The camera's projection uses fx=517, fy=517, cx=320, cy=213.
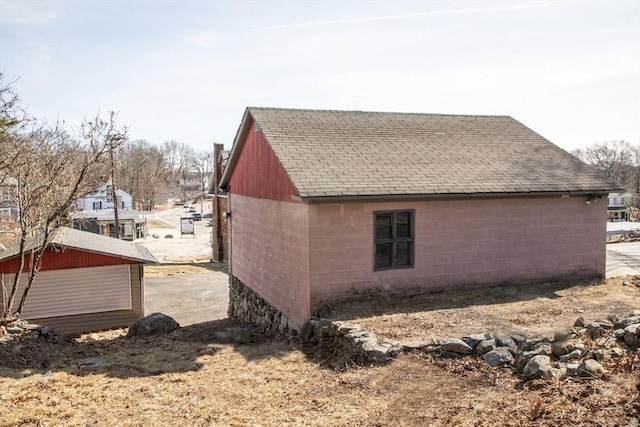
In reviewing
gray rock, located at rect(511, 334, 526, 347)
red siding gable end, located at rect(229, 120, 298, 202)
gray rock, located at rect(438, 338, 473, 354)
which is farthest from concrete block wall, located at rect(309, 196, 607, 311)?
gray rock, located at rect(511, 334, 526, 347)

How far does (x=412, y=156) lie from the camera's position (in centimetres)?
1393

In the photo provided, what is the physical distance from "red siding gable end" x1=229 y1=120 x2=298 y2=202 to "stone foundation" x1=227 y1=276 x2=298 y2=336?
313 centimetres

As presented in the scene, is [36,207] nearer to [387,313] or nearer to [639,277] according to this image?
[387,313]

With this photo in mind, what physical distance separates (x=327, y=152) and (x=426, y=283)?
413 cm

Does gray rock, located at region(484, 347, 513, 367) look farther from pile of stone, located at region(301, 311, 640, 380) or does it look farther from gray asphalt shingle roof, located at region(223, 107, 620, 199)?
gray asphalt shingle roof, located at region(223, 107, 620, 199)

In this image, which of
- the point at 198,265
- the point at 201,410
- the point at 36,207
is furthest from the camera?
the point at 198,265

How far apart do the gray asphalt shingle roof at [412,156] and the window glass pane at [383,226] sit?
2.38 ft

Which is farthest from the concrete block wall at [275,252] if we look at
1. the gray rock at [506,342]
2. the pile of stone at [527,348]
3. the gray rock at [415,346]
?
the gray rock at [506,342]

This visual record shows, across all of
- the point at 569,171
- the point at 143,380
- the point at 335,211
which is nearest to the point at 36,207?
the point at 143,380

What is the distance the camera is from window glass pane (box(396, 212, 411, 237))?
12508 millimetres

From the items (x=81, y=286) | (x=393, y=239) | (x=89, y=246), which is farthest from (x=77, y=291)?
(x=393, y=239)

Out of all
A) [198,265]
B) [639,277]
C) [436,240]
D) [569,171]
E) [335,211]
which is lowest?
[198,265]

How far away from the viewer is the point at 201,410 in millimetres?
7539

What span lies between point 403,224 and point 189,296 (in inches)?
612
